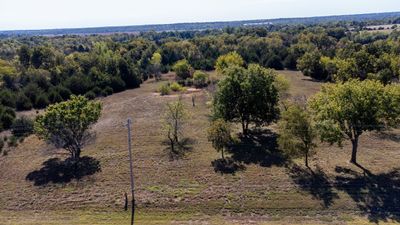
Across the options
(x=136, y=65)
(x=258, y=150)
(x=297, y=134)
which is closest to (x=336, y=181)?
(x=297, y=134)

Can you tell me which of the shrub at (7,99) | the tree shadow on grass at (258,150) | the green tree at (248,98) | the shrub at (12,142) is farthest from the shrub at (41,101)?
the tree shadow on grass at (258,150)

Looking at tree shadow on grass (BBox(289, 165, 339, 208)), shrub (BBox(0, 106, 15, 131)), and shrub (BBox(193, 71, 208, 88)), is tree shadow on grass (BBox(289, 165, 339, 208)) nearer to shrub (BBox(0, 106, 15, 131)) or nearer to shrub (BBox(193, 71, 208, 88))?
shrub (BBox(0, 106, 15, 131))

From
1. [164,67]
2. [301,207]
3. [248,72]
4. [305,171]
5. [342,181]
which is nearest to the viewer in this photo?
[301,207]

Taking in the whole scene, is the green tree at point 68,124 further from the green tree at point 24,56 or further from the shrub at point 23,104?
the green tree at point 24,56

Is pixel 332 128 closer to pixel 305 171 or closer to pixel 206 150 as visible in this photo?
pixel 305 171

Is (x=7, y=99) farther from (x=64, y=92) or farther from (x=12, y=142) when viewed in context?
(x=12, y=142)

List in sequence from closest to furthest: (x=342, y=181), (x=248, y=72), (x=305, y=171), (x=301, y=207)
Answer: (x=301, y=207) < (x=342, y=181) < (x=305, y=171) < (x=248, y=72)

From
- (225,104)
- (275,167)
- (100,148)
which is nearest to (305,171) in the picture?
(275,167)
